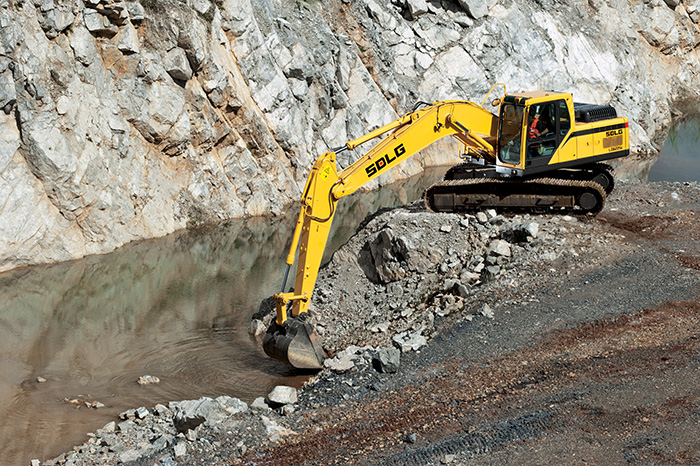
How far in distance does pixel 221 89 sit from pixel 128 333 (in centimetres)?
1145

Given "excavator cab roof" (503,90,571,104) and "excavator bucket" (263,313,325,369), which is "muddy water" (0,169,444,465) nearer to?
"excavator bucket" (263,313,325,369)

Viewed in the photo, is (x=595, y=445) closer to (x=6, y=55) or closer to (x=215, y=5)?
(x=6, y=55)

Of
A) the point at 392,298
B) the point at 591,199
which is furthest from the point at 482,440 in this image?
the point at 591,199

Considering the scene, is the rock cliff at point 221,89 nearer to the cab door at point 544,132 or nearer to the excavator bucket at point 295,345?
the excavator bucket at point 295,345

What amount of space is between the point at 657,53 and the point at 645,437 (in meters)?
38.0

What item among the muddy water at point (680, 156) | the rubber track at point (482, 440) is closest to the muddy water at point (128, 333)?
the rubber track at point (482, 440)

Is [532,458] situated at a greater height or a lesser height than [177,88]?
lesser

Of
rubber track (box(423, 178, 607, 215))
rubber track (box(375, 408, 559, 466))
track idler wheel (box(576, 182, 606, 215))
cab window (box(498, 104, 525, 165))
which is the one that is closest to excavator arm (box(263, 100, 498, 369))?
rubber track (box(423, 178, 607, 215))

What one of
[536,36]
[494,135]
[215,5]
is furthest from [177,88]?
[536,36]

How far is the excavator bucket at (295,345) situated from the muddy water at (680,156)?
19.7 meters

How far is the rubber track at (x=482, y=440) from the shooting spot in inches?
325

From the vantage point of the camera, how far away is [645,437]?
318 inches

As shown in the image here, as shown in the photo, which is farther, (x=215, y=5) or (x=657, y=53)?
(x=657, y=53)

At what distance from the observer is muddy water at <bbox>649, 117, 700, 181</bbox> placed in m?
27.2
